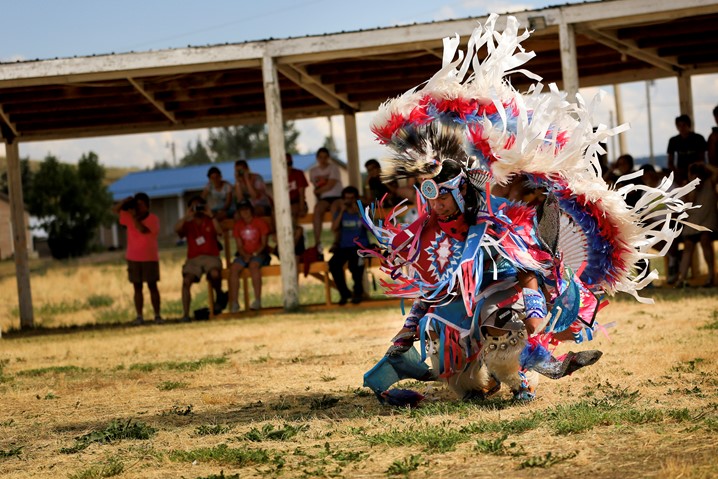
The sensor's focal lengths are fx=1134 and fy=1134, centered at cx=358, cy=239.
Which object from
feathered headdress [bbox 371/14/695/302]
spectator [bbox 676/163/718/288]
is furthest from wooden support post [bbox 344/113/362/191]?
feathered headdress [bbox 371/14/695/302]

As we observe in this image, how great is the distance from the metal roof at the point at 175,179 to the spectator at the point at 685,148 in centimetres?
4594

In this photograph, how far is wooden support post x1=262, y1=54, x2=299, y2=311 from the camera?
49.9ft

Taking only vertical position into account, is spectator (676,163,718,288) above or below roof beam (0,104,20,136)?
below

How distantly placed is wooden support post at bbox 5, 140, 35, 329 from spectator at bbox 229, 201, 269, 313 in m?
4.01

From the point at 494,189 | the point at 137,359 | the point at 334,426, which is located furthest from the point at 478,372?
the point at 137,359

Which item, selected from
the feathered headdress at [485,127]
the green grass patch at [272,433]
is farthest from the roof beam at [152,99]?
the green grass patch at [272,433]

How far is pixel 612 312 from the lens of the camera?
12812 mm

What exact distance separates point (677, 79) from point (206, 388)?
11721 mm

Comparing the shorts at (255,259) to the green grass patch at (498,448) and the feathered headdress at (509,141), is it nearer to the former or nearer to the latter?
the feathered headdress at (509,141)

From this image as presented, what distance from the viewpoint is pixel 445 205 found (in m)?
7.00

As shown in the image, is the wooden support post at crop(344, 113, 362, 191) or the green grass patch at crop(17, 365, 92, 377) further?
the wooden support post at crop(344, 113, 362, 191)

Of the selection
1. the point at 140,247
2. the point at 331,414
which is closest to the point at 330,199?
the point at 140,247

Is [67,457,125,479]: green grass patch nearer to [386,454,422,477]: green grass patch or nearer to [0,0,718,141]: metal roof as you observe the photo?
[386,454,422,477]: green grass patch

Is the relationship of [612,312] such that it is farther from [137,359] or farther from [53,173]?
[53,173]
